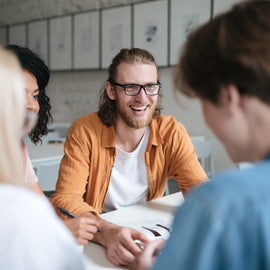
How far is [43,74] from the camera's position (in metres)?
1.48

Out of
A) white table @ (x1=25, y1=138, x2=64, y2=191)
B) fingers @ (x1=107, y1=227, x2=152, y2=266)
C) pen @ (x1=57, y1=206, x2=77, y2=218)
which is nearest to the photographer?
fingers @ (x1=107, y1=227, x2=152, y2=266)

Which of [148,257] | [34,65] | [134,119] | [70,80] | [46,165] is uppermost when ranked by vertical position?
[70,80]

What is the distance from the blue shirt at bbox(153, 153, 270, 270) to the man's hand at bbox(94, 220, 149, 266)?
18.4 inches

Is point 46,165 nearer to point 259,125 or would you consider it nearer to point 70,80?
point 259,125

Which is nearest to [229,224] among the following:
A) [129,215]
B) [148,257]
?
[148,257]

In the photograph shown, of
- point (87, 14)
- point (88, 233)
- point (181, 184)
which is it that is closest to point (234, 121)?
point (88, 233)

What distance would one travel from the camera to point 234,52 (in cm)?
52

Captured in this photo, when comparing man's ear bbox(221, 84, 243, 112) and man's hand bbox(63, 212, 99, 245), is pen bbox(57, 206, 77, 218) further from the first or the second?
man's ear bbox(221, 84, 243, 112)

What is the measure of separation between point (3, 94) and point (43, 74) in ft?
3.25

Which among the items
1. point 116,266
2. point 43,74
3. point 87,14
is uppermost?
point 87,14

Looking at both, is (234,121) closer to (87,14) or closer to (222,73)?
(222,73)

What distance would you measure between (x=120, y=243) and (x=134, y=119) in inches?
32.4

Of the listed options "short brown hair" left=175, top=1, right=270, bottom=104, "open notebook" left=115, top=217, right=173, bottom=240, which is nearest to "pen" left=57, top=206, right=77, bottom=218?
"open notebook" left=115, top=217, right=173, bottom=240

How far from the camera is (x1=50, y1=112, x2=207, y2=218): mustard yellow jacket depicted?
1.58 metres
